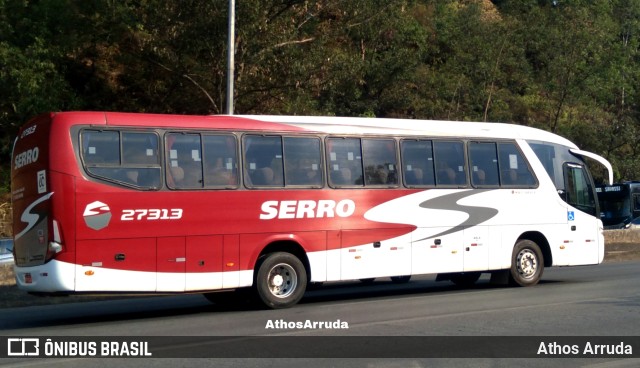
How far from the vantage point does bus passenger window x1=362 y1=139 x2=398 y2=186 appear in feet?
54.7

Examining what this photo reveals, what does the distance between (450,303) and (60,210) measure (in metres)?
6.88

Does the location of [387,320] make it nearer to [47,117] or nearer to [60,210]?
[60,210]

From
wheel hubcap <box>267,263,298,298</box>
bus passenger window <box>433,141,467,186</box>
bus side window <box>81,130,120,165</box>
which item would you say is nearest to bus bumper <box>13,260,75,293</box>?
bus side window <box>81,130,120,165</box>

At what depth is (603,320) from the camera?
42.4 feet

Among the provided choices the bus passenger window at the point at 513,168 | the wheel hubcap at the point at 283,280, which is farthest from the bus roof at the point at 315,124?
the wheel hubcap at the point at 283,280

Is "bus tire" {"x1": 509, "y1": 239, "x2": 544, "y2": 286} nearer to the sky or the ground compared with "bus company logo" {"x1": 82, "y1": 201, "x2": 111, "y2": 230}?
nearer to the ground

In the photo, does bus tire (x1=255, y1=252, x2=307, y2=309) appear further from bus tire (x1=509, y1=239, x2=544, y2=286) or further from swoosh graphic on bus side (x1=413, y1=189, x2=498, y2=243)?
bus tire (x1=509, y1=239, x2=544, y2=286)

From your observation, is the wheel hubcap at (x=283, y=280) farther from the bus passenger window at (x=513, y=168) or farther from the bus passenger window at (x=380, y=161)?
the bus passenger window at (x=513, y=168)

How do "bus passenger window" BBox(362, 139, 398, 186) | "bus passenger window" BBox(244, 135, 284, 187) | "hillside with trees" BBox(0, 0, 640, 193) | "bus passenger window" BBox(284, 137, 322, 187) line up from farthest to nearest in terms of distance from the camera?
"hillside with trees" BBox(0, 0, 640, 193), "bus passenger window" BBox(362, 139, 398, 186), "bus passenger window" BBox(284, 137, 322, 187), "bus passenger window" BBox(244, 135, 284, 187)

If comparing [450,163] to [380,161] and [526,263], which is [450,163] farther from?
[526,263]

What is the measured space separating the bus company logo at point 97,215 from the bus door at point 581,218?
10379 mm

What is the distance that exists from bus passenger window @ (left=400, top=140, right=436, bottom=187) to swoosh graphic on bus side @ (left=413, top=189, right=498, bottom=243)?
40 cm

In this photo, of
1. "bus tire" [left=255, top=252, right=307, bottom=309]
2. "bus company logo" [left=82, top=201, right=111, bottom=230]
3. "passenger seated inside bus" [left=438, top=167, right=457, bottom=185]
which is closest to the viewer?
"bus company logo" [left=82, top=201, right=111, bottom=230]

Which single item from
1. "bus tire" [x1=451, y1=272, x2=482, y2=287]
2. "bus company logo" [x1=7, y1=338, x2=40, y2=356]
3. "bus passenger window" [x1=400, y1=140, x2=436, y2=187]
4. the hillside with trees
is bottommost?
"bus tire" [x1=451, y1=272, x2=482, y2=287]
